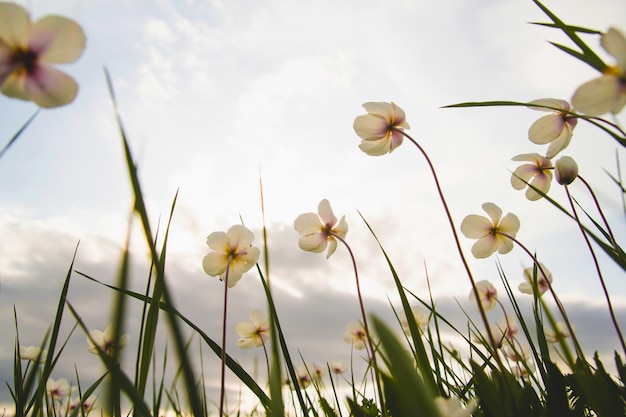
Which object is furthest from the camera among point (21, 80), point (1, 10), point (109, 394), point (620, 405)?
point (620, 405)

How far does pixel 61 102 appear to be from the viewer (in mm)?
1107

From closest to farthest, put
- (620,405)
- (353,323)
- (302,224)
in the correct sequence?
(620,405) < (302,224) < (353,323)

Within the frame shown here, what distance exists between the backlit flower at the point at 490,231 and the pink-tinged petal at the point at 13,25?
2.24 metres

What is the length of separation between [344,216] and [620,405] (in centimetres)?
165

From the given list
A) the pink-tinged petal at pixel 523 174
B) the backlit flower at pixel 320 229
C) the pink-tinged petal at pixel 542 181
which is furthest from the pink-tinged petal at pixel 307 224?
the pink-tinged petal at pixel 542 181

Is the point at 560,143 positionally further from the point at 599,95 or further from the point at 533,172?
the point at 599,95

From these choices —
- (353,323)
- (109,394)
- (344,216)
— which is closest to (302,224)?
(344,216)

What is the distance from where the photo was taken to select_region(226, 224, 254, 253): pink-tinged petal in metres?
2.66

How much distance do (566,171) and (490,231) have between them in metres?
0.61

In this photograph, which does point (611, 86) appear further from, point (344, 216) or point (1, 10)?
point (344, 216)

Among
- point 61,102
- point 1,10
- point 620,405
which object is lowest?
point 620,405

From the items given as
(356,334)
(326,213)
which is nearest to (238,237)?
(326,213)

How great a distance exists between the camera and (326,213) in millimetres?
2707

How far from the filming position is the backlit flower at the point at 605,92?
1124mm
